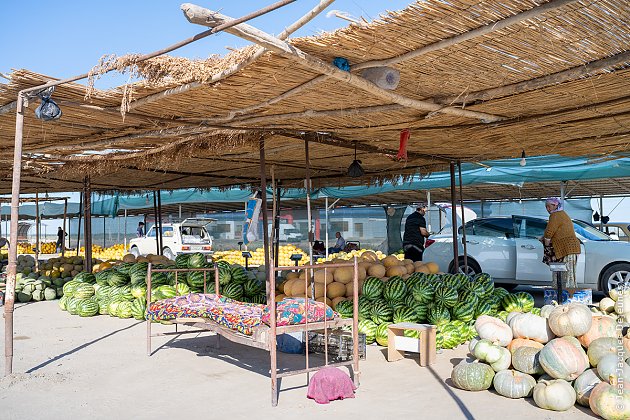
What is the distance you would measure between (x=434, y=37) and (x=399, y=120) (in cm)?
273

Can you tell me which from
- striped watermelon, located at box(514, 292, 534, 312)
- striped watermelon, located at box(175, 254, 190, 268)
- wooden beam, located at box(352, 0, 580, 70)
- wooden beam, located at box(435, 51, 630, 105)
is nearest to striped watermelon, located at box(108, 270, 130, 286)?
striped watermelon, located at box(175, 254, 190, 268)

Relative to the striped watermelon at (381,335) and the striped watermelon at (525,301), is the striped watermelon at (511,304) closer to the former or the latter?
the striped watermelon at (525,301)

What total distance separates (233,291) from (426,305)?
10.7ft

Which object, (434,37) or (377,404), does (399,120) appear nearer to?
(434,37)

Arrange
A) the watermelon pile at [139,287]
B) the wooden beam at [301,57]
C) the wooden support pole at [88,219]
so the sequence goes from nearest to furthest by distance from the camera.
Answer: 1. the wooden beam at [301,57]
2. the watermelon pile at [139,287]
3. the wooden support pole at [88,219]

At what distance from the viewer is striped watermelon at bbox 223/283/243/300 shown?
9484 mm

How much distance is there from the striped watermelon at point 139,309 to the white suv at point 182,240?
14.3 metres

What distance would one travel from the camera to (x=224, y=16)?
380cm

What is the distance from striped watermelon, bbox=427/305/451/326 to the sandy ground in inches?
17.4

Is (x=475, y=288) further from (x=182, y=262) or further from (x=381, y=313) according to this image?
(x=182, y=262)

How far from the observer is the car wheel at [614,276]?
11.2 metres

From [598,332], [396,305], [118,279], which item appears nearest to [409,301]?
[396,305]

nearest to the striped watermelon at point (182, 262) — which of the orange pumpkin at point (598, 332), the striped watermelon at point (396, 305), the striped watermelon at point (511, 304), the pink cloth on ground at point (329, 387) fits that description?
the striped watermelon at point (396, 305)

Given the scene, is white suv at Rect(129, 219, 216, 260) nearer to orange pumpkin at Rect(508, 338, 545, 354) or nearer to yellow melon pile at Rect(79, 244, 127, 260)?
yellow melon pile at Rect(79, 244, 127, 260)
